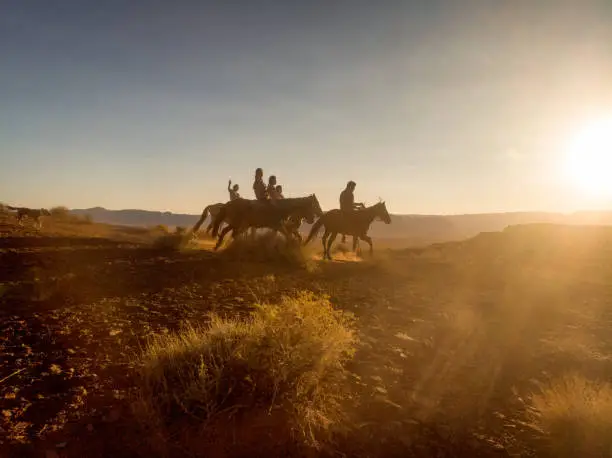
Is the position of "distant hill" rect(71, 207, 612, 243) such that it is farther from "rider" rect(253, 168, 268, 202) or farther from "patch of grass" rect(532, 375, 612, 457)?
"patch of grass" rect(532, 375, 612, 457)

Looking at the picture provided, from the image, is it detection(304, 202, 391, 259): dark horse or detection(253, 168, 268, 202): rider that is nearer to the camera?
detection(304, 202, 391, 259): dark horse

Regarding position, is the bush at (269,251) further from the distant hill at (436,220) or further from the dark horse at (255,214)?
the distant hill at (436,220)

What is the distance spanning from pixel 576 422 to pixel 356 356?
256cm

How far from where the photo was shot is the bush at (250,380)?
12.0ft

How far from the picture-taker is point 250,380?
3998 millimetres

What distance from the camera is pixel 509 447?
12.8 feet

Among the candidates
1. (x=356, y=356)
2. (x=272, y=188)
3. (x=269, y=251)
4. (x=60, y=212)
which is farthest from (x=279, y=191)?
(x=60, y=212)

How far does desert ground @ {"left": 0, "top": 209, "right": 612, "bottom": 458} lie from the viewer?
11.9ft

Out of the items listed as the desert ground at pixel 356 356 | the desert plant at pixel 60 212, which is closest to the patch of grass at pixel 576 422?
the desert ground at pixel 356 356

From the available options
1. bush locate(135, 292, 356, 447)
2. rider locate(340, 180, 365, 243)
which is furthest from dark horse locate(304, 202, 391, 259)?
bush locate(135, 292, 356, 447)

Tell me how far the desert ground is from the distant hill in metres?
121

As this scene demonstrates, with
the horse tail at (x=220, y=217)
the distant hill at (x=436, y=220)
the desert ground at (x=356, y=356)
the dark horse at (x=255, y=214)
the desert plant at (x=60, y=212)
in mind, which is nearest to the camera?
the desert ground at (x=356, y=356)

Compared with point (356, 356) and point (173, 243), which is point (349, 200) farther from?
point (356, 356)

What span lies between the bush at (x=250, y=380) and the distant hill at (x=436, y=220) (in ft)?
416
